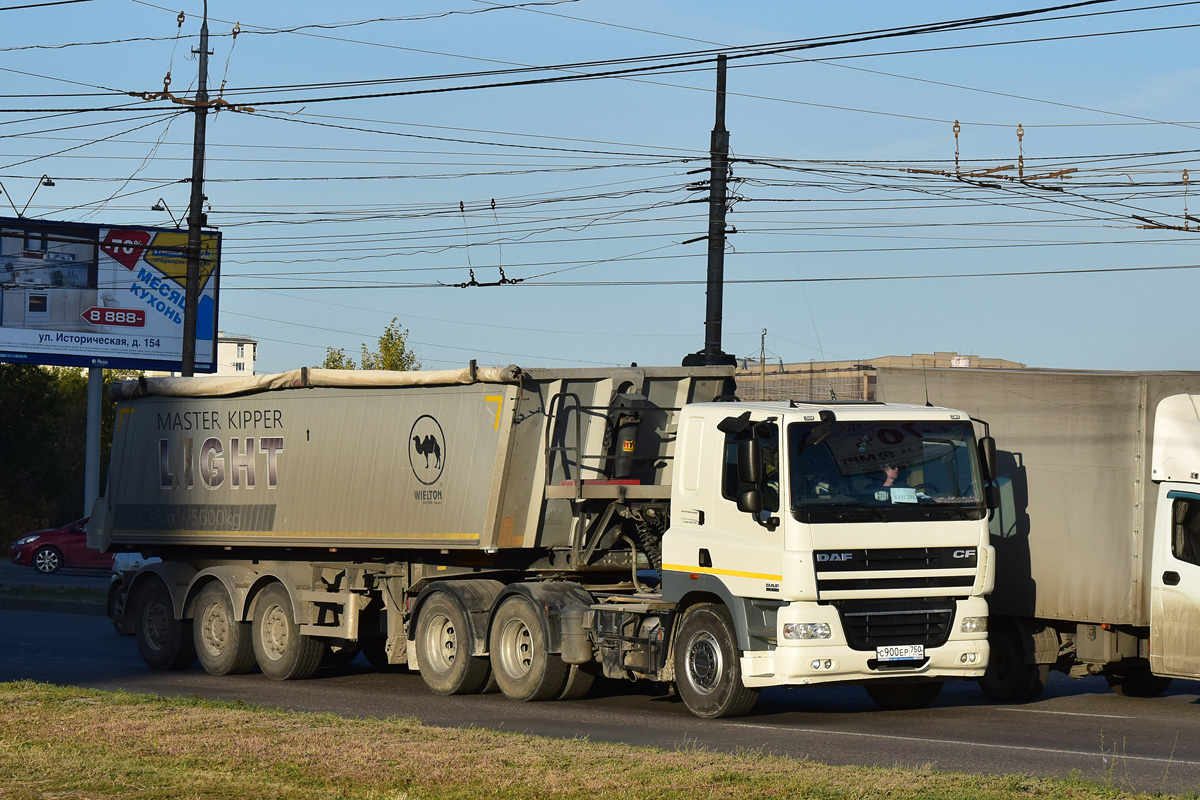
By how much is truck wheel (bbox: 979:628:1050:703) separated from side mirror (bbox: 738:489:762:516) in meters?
3.57

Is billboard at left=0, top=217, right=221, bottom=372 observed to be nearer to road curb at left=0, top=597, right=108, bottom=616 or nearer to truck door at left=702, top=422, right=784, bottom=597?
road curb at left=0, top=597, right=108, bottom=616

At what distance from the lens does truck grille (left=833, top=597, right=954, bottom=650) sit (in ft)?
41.5

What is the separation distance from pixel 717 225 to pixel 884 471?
8.60 metres

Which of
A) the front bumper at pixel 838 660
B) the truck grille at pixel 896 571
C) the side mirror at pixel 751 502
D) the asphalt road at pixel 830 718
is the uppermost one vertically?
the side mirror at pixel 751 502

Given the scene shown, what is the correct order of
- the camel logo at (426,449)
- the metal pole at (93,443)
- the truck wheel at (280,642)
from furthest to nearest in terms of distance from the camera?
the metal pole at (93,443), the truck wheel at (280,642), the camel logo at (426,449)

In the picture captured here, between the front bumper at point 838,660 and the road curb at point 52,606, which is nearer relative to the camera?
the front bumper at point 838,660

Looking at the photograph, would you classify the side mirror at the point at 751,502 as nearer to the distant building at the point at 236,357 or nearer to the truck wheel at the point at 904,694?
the truck wheel at the point at 904,694

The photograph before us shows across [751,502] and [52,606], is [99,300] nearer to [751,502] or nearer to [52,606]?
[52,606]

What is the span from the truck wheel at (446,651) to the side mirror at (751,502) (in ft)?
12.1

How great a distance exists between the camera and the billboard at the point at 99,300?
41.3 m

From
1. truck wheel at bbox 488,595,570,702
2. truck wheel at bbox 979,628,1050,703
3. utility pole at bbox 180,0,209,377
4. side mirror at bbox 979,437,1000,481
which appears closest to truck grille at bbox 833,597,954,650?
side mirror at bbox 979,437,1000,481

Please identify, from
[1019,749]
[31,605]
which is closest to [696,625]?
[1019,749]

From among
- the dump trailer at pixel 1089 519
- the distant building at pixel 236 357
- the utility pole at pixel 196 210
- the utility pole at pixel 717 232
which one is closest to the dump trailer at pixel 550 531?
the dump trailer at pixel 1089 519

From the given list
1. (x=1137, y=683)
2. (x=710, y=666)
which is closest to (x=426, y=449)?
(x=710, y=666)
